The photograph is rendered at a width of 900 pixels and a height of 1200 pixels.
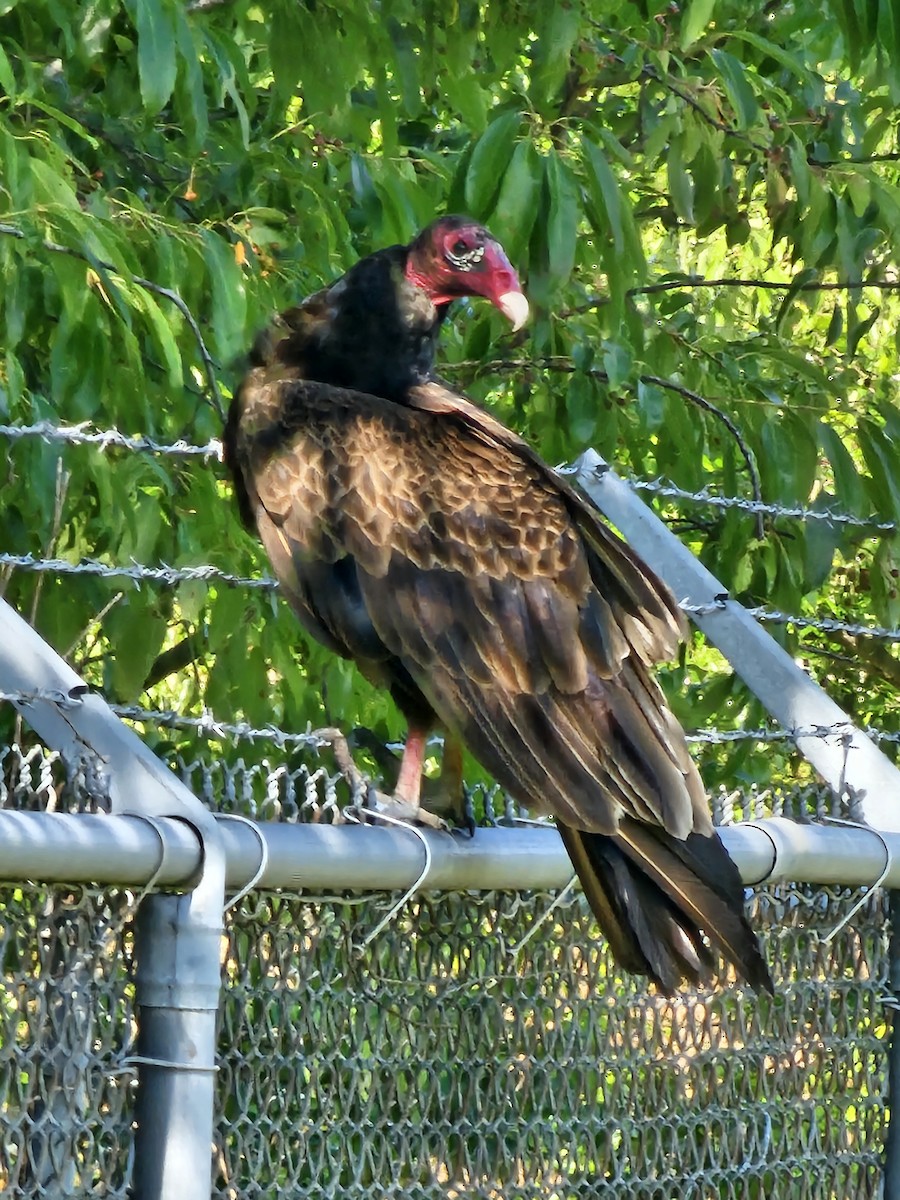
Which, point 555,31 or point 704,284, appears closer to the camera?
point 555,31

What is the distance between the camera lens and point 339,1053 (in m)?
1.91

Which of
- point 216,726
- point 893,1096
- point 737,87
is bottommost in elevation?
point 893,1096

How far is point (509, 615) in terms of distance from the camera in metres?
2.63

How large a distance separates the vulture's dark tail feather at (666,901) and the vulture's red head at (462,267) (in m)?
1.13

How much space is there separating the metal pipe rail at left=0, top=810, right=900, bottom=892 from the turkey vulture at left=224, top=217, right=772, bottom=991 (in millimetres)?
123

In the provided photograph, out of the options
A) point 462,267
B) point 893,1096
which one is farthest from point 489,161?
point 893,1096

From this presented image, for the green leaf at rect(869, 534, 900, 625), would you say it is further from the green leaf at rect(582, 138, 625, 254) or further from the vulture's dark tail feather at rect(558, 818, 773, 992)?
the vulture's dark tail feather at rect(558, 818, 773, 992)

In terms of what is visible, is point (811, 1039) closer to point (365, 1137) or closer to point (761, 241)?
point (365, 1137)

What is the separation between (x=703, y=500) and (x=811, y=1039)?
0.77 meters

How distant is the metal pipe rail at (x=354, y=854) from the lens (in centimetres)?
152

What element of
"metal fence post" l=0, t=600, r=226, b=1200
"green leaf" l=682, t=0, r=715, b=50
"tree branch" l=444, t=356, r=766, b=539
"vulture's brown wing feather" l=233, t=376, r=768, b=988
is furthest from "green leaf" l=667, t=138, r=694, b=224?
"metal fence post" l=0, t=600, r=226, b=1200

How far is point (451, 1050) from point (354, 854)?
0.36m

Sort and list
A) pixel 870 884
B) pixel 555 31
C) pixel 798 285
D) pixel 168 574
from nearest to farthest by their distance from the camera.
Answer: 1. pixel 168 574
2. pixel 870 884
3. pixel 555 31
4. pixel 798 285

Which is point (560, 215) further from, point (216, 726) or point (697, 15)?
point (216, 726)
